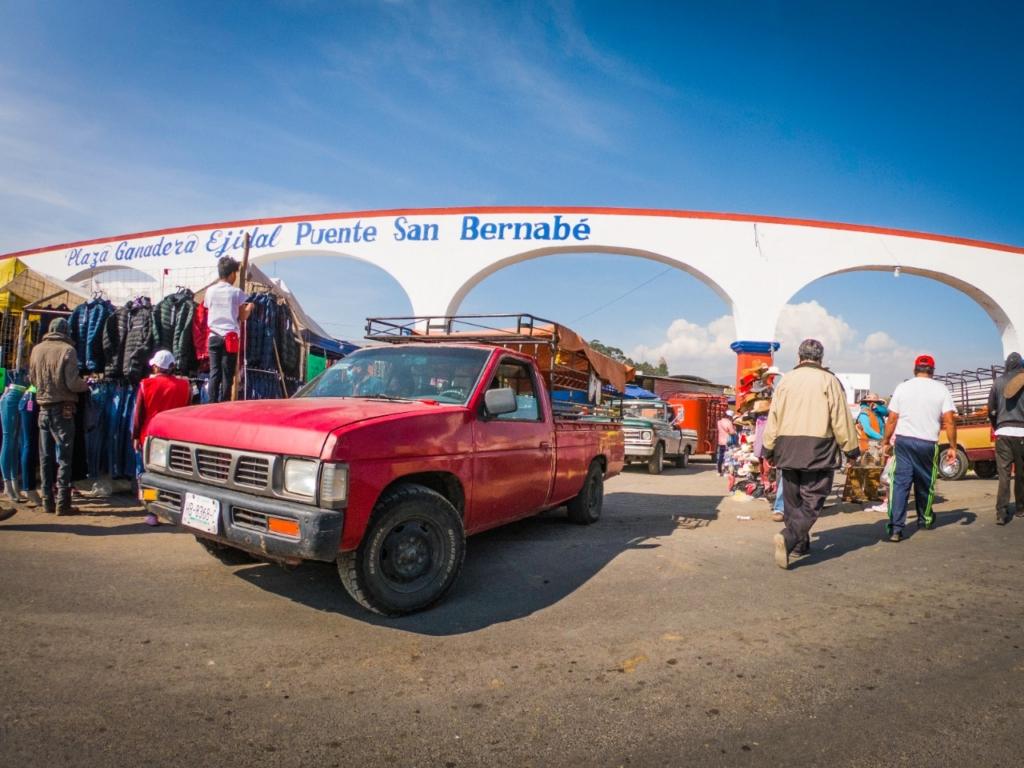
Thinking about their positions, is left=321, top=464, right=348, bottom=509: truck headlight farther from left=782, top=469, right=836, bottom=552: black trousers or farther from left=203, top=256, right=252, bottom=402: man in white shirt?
left=203, top=256, right=252, bottom=402: man in white shirt

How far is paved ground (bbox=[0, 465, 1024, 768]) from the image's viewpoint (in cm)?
204

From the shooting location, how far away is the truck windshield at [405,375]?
4074 mm

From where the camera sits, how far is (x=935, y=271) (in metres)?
15.7

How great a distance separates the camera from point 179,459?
3.43 metres

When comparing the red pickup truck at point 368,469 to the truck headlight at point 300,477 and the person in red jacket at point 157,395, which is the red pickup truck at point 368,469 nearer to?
the truck headlight at point 300,477

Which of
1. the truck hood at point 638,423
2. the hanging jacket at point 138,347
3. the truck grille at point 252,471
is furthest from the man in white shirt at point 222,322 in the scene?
the truck hood at point 638,423

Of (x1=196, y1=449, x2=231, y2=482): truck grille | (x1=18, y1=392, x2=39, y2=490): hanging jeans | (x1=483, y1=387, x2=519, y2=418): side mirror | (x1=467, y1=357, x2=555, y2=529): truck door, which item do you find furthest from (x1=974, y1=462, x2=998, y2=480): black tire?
(x1=18, y1=392, x2=39, y2=490): hanging jeans

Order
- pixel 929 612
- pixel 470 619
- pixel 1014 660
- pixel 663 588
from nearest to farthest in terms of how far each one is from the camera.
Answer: pixel 1014 660 → pixel 470 619 → pixel 929 612 → pixel 663 588

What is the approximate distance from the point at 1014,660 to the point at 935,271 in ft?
53.2

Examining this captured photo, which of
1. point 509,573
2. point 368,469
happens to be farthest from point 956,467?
point 368,469

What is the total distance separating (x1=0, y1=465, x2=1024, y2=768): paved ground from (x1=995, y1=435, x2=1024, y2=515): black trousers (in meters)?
2.14

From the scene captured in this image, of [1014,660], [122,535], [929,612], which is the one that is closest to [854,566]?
[929,612]

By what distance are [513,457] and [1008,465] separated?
607 cm

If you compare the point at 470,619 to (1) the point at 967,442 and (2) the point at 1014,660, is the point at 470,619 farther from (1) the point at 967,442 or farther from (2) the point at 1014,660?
(1) the point at 967,442
